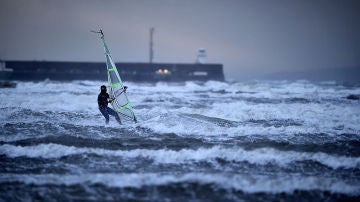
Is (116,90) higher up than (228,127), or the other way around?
(116,90)

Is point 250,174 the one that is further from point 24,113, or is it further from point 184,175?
point 24,113

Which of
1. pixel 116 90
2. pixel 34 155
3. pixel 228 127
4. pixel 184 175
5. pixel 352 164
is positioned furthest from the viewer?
pixel 228 127

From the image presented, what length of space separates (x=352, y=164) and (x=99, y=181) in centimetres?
498

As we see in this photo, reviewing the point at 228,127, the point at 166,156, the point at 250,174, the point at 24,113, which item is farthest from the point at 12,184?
the point at 24,113

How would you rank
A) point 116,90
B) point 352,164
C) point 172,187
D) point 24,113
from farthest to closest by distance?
point 24,113 < point 116,90 < point 352,164 < point 172,187

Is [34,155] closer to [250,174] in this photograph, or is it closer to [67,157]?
[67,157]

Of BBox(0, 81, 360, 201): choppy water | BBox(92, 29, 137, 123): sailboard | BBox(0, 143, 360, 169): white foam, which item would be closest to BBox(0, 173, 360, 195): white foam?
BBox(0, 81, 360, 201): choppy water

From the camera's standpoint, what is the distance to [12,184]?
4672mm

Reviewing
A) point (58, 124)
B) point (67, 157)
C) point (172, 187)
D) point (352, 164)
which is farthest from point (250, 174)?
point (58, 124)

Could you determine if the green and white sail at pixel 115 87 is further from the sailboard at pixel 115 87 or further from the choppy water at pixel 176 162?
the choppy water at pixel 176 162

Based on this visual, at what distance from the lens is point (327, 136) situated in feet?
29.1

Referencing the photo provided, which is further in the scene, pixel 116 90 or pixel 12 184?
pixel 116 90

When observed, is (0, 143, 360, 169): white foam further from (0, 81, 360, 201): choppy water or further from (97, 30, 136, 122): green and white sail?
(97, 30, 136, 122): green and white sail

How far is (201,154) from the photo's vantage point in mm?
6555
